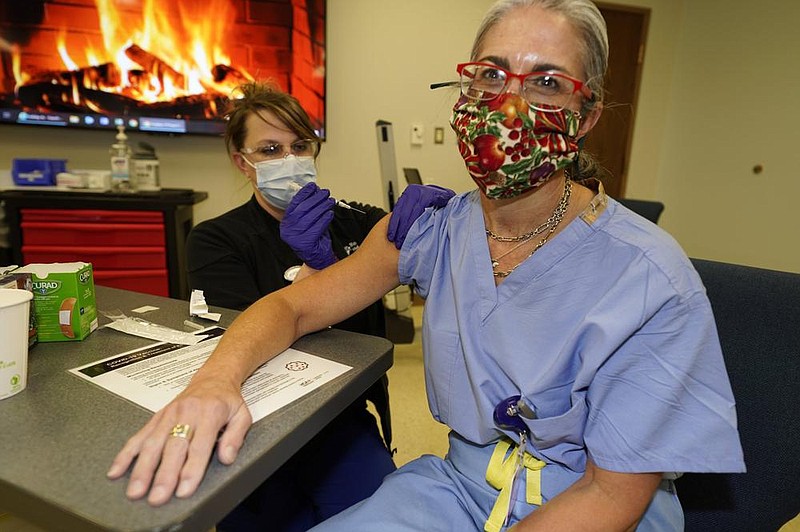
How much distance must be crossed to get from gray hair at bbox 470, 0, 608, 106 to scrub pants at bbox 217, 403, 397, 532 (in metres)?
0.94

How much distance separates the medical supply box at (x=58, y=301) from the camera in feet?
2.59

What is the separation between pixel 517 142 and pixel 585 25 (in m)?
0.22

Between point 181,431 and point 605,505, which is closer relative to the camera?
point 181,431

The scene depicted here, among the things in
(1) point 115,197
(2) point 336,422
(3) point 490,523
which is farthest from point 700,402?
(1) point 115,197

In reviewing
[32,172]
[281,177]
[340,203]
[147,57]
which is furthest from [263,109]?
[32,172]

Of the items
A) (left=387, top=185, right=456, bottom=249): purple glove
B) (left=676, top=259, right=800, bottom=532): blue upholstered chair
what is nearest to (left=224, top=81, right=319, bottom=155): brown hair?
(left=387, top=185, right=456, bottom=249): purple glove

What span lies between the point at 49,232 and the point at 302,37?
65.1 inches

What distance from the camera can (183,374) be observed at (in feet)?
2.36

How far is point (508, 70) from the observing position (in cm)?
80

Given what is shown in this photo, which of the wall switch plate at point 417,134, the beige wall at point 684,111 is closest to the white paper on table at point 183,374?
the beige wall at point 684,111

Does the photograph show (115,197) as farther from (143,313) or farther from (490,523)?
(490,523)

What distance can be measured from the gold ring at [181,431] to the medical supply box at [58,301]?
0.39 meters

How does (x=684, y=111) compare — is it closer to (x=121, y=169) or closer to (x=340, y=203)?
(x=340, y=203)

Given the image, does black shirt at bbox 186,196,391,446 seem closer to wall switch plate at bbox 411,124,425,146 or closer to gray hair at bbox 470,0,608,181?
gray hair at bbox 470,0,608,181
